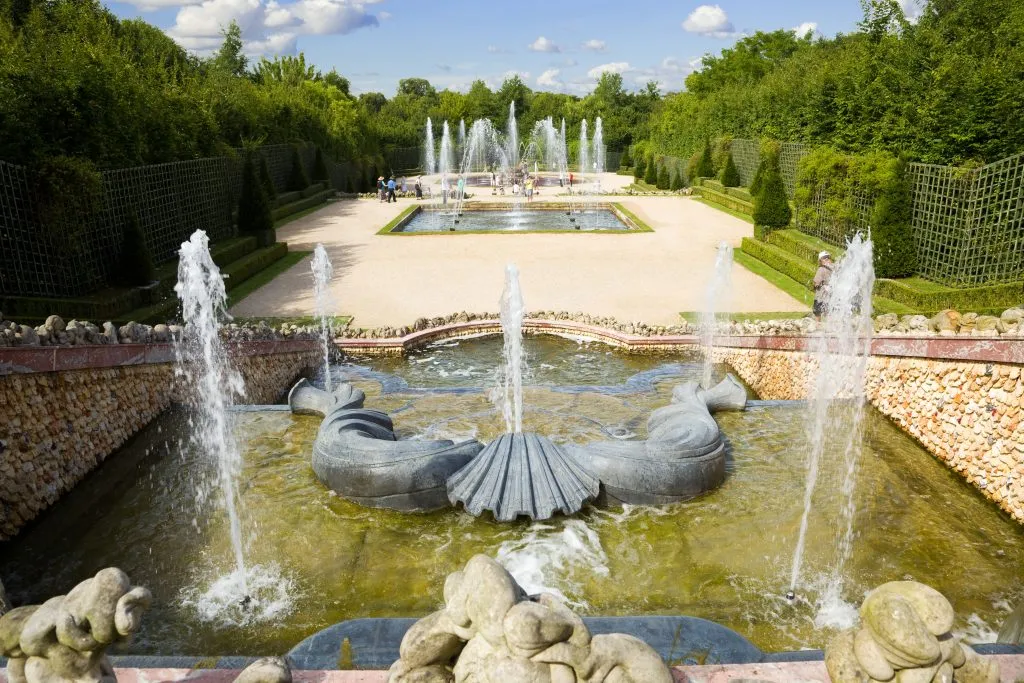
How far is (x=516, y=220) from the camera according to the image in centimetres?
2538

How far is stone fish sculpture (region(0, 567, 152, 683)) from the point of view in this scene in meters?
2.37

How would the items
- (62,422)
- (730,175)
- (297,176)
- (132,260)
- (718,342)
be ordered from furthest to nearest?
(297,176), (730,175), (132,260), (718,342), (62,422)

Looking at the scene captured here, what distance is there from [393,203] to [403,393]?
23.0 m

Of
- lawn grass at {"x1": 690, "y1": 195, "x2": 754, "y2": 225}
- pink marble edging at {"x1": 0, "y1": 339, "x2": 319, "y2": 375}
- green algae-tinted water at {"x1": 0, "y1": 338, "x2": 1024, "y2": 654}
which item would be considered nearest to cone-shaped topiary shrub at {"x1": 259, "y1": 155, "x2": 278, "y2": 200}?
lawn grass at {"x1": 690, "y1": 195, "x2": 754, "y2": 225}

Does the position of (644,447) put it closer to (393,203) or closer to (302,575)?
(302,575)

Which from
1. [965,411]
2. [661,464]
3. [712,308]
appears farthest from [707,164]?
[661,464]

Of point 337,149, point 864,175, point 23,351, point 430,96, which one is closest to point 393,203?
point 337,149

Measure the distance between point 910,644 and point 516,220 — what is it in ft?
77.6

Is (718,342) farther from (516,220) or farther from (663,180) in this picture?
(663,180)

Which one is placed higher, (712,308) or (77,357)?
(77,357)

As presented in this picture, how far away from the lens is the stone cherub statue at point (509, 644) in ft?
7.34

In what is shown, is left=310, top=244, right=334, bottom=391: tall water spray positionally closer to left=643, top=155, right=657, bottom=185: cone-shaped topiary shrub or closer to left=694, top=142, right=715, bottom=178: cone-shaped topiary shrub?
left=694, top=142, right=715, bottom=178: cone-shaped topiary shrub

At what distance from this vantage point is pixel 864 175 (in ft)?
44.4

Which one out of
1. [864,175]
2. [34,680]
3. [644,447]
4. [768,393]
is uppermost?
[864,175]
